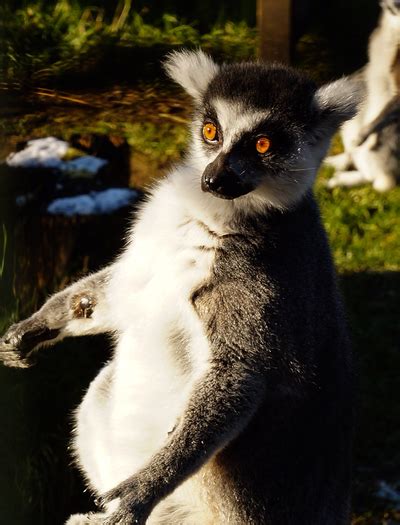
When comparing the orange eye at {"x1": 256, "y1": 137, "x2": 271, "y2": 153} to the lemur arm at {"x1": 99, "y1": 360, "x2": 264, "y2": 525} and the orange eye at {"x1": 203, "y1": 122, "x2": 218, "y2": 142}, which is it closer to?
the orange eye at {"x1": 203, "y1": 122, "x2": 218, "y2": 142}

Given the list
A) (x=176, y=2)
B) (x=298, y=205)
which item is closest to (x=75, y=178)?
(x=176, y=2)

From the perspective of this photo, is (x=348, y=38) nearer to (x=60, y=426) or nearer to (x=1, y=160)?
(x=1, y=160)

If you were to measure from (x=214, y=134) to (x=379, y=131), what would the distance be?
167 inches

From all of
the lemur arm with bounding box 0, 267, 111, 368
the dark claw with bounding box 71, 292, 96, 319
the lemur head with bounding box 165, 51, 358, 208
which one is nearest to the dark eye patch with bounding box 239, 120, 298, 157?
the lemur head with bounding box 165, 51, 358, 208

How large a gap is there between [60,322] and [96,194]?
184cm

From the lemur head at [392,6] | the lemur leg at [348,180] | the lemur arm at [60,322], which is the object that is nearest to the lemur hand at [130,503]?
the lemur arm at [60,322]

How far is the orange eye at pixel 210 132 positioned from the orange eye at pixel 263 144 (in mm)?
164

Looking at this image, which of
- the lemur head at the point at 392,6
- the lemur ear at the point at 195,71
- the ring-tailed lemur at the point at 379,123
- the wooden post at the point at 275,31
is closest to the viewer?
the lemur ear at the point at 195,71

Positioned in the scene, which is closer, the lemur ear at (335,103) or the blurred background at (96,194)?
the lemur ear at (335,103)

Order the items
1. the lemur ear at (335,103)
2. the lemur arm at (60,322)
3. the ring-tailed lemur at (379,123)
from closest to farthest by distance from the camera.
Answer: the lemur ear at (335,103), the lemur arm at (60,322), the ring-tailed lemur at (379,123)

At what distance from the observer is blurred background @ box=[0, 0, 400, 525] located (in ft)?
16.0

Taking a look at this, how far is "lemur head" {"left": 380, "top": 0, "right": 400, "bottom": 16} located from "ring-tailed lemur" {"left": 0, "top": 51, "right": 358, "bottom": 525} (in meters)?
3.77

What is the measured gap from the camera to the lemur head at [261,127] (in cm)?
351

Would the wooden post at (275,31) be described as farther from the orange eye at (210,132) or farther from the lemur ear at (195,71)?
the orange eye at (210,132)
